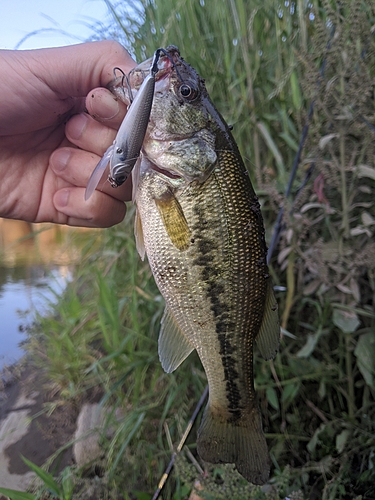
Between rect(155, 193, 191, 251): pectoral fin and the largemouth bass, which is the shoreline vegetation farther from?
rect(155, 193, 191, 251): pectoral fin

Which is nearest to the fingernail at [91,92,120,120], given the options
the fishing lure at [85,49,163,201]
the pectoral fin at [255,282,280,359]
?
the fishing lure at [85,49,163,201]

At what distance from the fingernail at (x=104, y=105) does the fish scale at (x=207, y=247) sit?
0.53 ft

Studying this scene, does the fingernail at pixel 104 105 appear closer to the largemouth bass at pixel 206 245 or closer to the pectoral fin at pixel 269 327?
the largemouth bass at pixel 206 245

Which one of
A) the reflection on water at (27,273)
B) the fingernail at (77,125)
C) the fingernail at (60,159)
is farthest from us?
the reflection on water at (27,273)

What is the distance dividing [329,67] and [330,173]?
458 mm

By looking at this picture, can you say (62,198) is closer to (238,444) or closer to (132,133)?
(132,133)

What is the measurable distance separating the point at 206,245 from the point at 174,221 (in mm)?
106

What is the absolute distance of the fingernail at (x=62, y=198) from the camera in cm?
151

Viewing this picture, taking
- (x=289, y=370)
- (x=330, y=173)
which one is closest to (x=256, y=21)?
(x=330, y=173)

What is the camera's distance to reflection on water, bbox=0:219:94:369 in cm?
341

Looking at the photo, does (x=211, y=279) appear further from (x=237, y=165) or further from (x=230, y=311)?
(x=237, y=165)

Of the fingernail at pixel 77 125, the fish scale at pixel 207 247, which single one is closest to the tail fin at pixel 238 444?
the fish scale at pixel 207 247

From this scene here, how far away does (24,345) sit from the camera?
3377 mm

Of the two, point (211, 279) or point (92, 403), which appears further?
point (92, 403)
